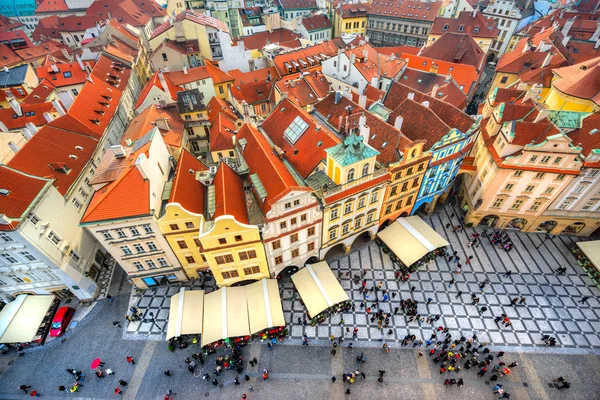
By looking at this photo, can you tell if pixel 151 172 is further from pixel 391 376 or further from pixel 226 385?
pixel 391 376

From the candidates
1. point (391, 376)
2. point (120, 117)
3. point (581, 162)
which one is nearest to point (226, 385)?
point (391, 376)

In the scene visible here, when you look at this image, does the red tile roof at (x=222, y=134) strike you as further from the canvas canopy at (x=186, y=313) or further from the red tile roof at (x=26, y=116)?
the red tile roof at (x=26, y=116)

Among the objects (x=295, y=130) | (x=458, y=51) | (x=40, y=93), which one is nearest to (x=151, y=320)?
(x=295, y=130)

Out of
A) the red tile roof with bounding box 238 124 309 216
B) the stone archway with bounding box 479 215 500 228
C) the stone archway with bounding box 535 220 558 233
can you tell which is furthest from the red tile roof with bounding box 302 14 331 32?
the stone archway with bounding box 535 220 558 233

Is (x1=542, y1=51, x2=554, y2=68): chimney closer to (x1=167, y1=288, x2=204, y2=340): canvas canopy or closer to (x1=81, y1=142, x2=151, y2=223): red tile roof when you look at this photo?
(x1=81, y1=142, x2=151, y2=223): red tile roof

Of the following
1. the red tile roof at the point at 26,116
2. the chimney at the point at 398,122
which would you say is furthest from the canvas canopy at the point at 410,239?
the red tile roof at the point at 26,116
